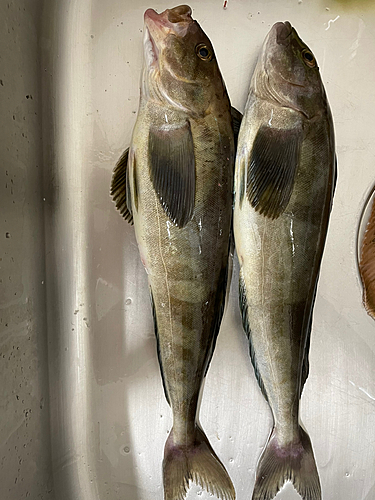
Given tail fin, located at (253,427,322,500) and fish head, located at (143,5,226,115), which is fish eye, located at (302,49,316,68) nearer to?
fish head, located at (143,5,226,115)

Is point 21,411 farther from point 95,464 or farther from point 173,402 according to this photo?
point 173,402

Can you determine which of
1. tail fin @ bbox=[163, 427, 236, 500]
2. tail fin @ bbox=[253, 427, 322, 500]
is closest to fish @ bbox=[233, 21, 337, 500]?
tail fin @ bbox=[253, 427, 322, 500]

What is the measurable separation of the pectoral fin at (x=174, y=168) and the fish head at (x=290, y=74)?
9.8 inches

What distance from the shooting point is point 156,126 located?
94 centimetres

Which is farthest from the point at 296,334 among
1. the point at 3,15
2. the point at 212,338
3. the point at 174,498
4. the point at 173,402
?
the point at 3,15

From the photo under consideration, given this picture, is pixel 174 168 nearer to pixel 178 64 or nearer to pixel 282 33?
pixel 178 64

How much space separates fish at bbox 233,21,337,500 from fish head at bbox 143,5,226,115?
14cm

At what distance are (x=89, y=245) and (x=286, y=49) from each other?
78 cm

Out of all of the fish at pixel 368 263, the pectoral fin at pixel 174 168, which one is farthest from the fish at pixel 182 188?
the fish at pixel 368 263

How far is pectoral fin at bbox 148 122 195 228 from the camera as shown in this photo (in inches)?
36.5

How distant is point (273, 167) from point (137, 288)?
56 cm

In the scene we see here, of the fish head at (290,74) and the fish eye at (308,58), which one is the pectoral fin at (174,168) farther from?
the fish eye at (308,58)

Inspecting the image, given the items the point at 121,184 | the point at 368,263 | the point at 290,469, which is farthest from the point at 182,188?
the point at 290,469

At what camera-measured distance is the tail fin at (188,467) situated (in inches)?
42.3
